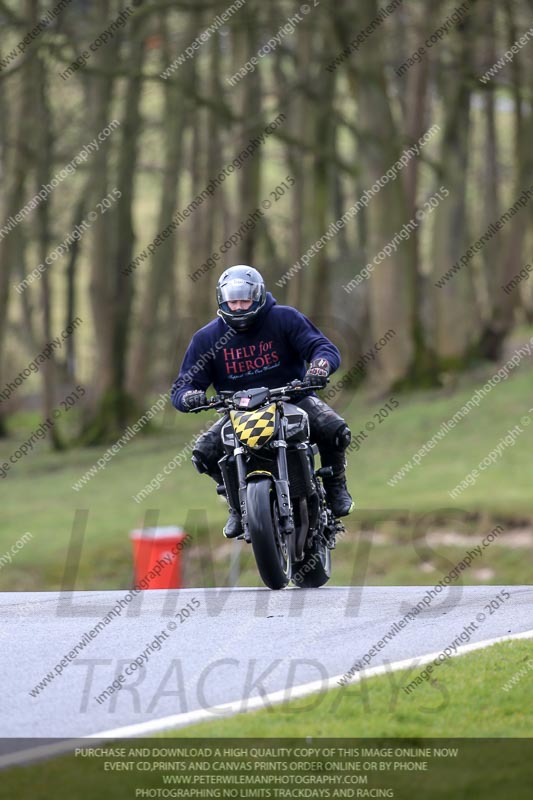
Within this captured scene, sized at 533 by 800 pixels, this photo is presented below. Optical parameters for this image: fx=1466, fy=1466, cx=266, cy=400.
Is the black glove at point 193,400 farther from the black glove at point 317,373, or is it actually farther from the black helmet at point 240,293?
the black glove at point 317,373

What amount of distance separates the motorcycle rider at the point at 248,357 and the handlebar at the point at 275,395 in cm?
7

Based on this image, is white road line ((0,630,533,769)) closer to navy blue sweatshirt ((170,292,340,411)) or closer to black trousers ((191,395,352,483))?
black trousers ((191,395,352,483))

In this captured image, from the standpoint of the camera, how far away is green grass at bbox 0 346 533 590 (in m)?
21.0

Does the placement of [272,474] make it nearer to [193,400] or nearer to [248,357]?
[193,400]

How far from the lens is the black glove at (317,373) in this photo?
9.97m

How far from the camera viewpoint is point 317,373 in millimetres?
10016

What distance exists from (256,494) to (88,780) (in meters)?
4.30

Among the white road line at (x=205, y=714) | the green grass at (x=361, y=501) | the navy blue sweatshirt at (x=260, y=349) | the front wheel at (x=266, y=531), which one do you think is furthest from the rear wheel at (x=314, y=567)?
the green grass at (x=361, y=501)

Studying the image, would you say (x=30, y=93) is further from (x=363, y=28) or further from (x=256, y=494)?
(x=256, y=494)

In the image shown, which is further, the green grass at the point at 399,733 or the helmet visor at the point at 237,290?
the helmet visor at the point at 237,290

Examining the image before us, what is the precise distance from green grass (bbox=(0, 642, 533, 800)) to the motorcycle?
94.4 inches

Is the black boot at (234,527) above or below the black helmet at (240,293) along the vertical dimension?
below

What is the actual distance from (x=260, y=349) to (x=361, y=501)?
46.8 feet

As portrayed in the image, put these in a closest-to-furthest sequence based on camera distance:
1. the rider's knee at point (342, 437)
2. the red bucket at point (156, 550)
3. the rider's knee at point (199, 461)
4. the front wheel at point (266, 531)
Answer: the front wheel at point (266, 531) → the rider's knee at point (199, 461) → the rider's knee at point (342, 437) → the red bucket at point (156, 550)
